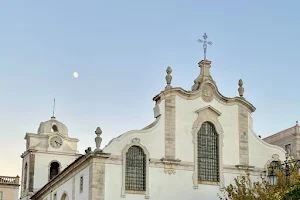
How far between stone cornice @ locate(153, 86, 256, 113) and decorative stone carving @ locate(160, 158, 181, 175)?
442 centimetres

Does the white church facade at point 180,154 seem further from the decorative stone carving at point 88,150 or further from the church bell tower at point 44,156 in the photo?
the church bell tower at point 44,156

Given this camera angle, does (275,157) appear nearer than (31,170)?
Yes

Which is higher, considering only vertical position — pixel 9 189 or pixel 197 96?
pixel 197 96

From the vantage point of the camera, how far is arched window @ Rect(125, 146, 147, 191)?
142 ft

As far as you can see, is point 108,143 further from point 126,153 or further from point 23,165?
point 23,165

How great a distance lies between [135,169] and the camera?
43.8 metres

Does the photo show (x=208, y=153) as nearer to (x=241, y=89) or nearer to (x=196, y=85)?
(x=196, y=85)

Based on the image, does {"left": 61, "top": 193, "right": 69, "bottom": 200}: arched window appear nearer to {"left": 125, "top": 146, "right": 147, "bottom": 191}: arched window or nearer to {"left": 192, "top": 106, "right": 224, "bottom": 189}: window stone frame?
{"left": 125, "top": 146, "right": 147, "bottom": 191}: arched window

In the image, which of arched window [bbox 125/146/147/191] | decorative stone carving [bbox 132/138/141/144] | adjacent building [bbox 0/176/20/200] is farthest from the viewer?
adjacent building [bbox 0/176/20/200]

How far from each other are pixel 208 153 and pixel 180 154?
2.35m

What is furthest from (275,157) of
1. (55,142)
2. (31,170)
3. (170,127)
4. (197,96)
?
(31,170)

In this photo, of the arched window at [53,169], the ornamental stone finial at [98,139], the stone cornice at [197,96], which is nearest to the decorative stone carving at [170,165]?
the stone cornice at [197,96]

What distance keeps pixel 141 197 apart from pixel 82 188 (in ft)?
13.8

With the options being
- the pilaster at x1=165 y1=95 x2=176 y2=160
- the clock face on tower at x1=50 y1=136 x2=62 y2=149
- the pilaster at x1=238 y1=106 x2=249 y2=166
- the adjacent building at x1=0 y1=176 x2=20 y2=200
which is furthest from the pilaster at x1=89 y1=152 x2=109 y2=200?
the adjacent building at x1=0 y1=176 x2=20 y2=200
